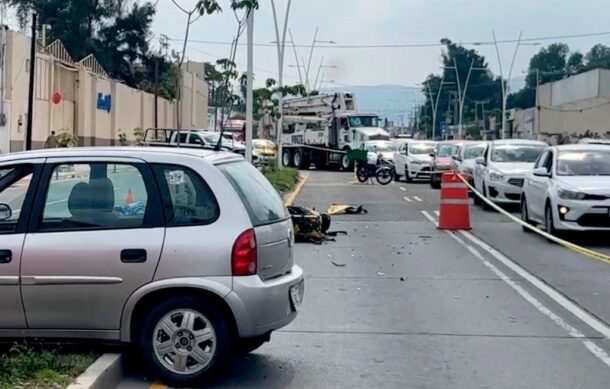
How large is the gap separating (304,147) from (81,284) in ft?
157

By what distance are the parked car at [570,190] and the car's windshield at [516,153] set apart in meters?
6.00

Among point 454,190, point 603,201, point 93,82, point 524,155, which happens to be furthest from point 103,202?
point 93,82

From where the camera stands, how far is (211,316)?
6.99 metres

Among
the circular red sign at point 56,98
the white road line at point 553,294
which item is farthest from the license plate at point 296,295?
the circular red sign at point 56,98

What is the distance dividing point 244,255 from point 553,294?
551cm

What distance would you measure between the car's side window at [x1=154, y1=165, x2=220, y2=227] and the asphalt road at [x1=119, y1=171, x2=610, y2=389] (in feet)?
3.91

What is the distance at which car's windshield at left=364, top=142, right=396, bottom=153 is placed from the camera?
47469 millimetres

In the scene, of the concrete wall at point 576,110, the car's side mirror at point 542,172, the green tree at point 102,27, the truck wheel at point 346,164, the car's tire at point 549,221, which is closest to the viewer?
the car's tire at point 549,221

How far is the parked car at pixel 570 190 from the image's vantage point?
15773mm

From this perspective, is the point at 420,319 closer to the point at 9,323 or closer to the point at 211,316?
the point at 211,316

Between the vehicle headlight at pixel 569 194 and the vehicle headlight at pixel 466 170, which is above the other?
the vehicle headlight at pixel 466 170

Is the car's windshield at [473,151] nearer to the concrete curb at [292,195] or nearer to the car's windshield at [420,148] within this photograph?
the concrete curb at [292,195]

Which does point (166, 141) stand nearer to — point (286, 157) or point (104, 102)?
point (104, 102)

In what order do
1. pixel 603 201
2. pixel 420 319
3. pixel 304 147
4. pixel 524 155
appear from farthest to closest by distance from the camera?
pixel 304 147 → pixel 524 155 → pixel 603 201 → pixel 420 319
